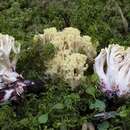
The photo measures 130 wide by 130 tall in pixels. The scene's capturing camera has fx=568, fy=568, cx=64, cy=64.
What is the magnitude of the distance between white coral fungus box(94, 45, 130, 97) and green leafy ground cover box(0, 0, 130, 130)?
0.07 metres

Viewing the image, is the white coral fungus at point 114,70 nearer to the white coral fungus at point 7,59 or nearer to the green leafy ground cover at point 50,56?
the green leafy ground cover at point 50,56

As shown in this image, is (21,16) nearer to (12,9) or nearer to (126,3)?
(12,9)

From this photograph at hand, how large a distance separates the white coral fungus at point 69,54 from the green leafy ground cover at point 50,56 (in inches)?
2.1

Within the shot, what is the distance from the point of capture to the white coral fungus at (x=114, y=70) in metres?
3.51

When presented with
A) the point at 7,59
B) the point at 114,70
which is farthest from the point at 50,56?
the point at 114,70

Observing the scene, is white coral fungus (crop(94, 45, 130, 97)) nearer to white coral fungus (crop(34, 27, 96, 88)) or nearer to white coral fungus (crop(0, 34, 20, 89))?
white coral fungus (crop(34, 27, 96, 88))

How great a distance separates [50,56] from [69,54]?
Result: 12 centimetres

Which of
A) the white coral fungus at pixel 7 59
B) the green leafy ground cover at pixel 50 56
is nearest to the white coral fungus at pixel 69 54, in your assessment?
the green leafy ground cover at pixel 50 56

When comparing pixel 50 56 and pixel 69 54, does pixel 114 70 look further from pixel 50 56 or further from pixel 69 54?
pixel 50 56

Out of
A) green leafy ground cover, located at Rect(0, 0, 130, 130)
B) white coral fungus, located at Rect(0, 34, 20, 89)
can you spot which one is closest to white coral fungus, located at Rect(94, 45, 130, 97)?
green leafy ground cover, located at Rect(0, 0, 130, 130)

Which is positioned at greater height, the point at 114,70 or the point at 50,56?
the point at 50,56

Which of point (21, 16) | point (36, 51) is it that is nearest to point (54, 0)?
point (21, 16)

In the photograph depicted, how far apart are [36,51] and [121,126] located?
821 mm

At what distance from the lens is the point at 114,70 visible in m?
3.59
